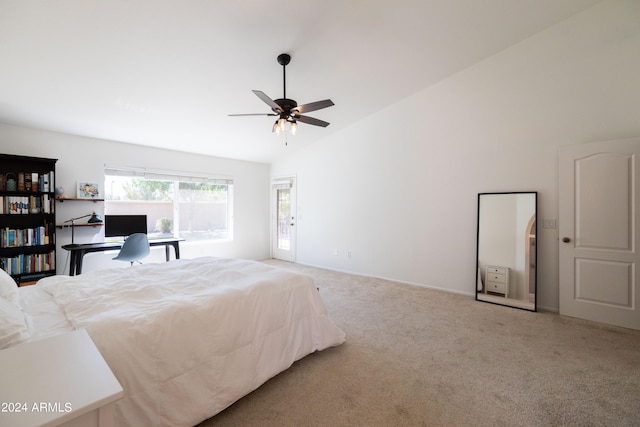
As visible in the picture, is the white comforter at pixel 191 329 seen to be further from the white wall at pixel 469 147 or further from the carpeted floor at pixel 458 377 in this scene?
the white wall at pixel 469 147

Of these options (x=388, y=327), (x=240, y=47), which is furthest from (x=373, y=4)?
(x=388, y=327)

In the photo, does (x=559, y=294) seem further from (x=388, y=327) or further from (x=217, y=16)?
(x=217, y=16)

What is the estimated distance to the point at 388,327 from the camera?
2723mm

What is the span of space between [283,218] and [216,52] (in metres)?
4.00

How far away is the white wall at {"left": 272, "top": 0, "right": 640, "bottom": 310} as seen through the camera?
2.88m

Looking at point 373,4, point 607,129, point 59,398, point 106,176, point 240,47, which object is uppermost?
point 373,4

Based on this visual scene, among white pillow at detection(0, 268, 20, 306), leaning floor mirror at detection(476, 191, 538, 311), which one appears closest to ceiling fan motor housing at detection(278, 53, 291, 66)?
white pillow at detection(0, 268, 20, 306)

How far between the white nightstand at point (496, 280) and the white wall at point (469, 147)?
231 millimetres

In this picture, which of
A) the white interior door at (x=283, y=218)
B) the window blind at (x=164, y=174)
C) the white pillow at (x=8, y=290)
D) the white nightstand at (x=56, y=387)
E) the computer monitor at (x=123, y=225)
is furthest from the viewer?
the white interior door at (x=283, y=218)

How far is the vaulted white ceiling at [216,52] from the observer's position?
2.20m

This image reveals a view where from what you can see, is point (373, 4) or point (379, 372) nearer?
point (379, 372)

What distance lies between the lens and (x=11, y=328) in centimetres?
111

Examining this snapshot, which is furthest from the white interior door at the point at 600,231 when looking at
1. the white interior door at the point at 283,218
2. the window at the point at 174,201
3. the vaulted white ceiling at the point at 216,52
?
the window at the point at 174,201

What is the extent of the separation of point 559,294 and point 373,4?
3.73 meters
